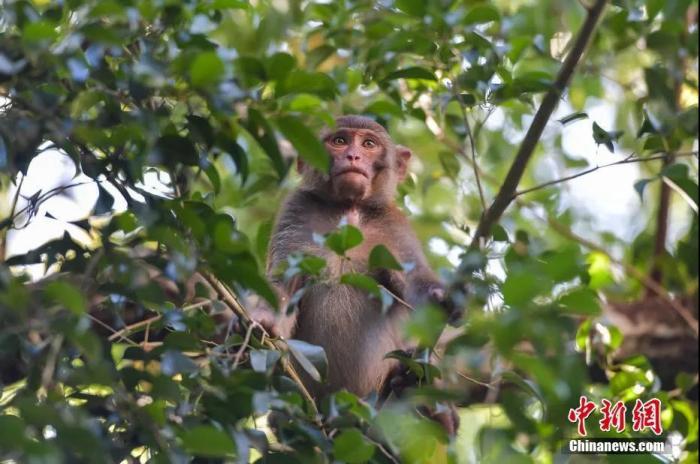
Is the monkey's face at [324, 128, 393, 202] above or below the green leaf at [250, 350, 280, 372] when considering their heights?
below

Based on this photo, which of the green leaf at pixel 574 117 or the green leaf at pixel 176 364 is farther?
the green leaf at pixel 574 117

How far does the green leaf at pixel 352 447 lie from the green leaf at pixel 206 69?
1.23 meters

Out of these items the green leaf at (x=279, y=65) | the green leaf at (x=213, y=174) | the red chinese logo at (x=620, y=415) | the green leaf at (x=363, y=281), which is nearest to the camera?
the green leaf at (x=279, y=65)

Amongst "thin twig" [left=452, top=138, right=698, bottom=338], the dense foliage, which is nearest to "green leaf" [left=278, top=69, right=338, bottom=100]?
the dense foliage

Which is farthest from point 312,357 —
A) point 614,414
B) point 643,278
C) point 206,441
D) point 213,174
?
point 643,278

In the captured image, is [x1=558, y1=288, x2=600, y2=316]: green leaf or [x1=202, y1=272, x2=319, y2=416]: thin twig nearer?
[x1=558, y1=288, x2=600, y2=316]: green leaf

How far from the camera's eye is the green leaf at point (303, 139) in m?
3.47

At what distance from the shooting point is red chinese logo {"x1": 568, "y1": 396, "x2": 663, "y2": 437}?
4.42 meters

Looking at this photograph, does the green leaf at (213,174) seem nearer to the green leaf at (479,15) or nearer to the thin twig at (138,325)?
the thin twig at (138,325)

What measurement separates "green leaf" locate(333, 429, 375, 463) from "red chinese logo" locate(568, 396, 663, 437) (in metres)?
1.11

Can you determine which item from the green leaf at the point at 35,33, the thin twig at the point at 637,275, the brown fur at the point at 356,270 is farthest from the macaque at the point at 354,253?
the green leaf at the point at 35,33

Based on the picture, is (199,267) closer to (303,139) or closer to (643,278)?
(303,139)

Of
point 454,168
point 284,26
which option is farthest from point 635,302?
point 284,26

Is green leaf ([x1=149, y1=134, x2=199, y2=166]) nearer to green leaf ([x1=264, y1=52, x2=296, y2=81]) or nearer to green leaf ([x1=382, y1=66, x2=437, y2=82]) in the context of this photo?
green leaf ([x1=264, y1=52, x2=296, y2=81])
